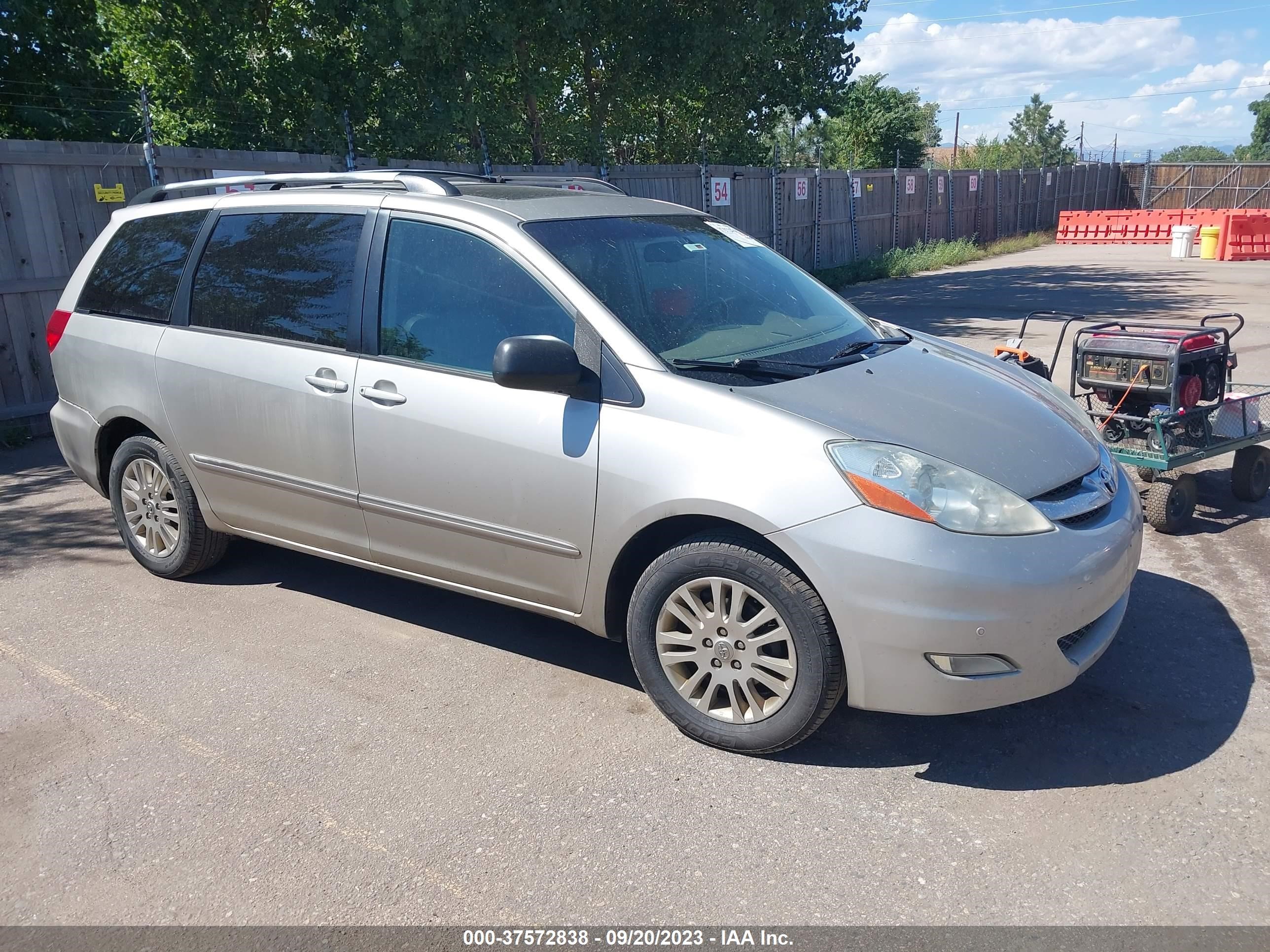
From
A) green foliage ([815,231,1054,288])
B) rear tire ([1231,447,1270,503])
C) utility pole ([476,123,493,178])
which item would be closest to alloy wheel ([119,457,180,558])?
rear tire ([1231,447,1270,503])

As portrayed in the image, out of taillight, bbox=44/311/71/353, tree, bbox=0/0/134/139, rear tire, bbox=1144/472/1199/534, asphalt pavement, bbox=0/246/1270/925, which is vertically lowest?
asphalt pavement, bbox=0/246/1270/925

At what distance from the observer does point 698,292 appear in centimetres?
412

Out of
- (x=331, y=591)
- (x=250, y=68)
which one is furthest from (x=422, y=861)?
(x=250, y=68)

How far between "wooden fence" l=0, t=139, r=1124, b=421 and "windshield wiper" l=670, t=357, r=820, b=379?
6776 millimetres

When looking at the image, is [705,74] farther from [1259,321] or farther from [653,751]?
[653,751]

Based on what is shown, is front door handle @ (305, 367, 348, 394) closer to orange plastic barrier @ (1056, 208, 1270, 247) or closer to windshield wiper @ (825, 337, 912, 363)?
windshield wiper @ (825, 337, 912, 363)

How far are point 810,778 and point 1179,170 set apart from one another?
4623 cm

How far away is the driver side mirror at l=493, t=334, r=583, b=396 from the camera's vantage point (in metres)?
3.49

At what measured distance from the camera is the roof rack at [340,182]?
428 centimetres

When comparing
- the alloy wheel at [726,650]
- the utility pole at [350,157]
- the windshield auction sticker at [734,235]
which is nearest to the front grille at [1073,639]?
the alloy wheel at [726,650]

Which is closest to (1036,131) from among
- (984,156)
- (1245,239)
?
(984,156)

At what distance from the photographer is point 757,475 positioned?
3287mm

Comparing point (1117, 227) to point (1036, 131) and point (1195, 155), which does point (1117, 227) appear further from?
point (1195, 155)

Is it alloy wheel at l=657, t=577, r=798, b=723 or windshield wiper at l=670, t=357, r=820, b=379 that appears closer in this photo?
alloy wheel at l=657, t=577, r=798, b=723
